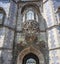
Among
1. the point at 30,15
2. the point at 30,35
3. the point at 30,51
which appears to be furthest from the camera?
the point at 30,15

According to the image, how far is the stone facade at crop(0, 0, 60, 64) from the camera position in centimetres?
1090

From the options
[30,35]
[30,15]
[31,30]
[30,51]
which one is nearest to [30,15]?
[30,15]

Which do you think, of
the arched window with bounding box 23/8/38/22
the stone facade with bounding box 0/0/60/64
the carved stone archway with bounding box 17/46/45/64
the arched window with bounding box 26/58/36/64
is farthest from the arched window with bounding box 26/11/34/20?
the arched window with bounding box 26/58/36/64

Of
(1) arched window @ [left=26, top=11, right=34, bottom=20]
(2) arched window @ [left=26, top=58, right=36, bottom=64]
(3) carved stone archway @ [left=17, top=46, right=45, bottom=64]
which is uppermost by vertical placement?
(1) arched window @ [left=26, top=11, right=34, bottom=20]

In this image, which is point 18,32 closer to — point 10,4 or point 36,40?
point 36,40

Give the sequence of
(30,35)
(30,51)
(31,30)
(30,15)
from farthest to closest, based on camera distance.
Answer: (30,15) → (31,30) → (30,35) → (30,51)

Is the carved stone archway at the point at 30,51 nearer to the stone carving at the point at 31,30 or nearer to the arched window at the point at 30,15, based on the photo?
the stone carving at the point at 31,30

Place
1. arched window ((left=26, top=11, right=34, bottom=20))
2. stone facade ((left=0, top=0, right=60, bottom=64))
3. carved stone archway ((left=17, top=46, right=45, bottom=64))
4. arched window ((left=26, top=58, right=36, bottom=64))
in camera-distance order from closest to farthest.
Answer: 1. stone facade ((left=0, top=0, right=60, bottom=64))
2. carved stone archway ((left=17, top=46, right=45, bottom=64))
3. arched window ((left=26, top=58, right=36, bottom=64))
4. arched window ((left=26, top=11, right=34, bottom=20))

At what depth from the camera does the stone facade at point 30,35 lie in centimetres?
1090

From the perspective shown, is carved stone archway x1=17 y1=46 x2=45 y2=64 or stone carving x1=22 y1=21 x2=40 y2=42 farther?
stone carving x1=22 y1=21 x2=40 y2=42

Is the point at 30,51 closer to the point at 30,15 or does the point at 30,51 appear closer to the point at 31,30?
the point at 31,30

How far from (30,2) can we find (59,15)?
3120mm

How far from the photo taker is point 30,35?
11.8m

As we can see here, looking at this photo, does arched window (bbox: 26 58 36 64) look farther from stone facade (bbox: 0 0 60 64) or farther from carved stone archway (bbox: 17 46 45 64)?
carved stone archway (bbox: 17 46 45 64)
